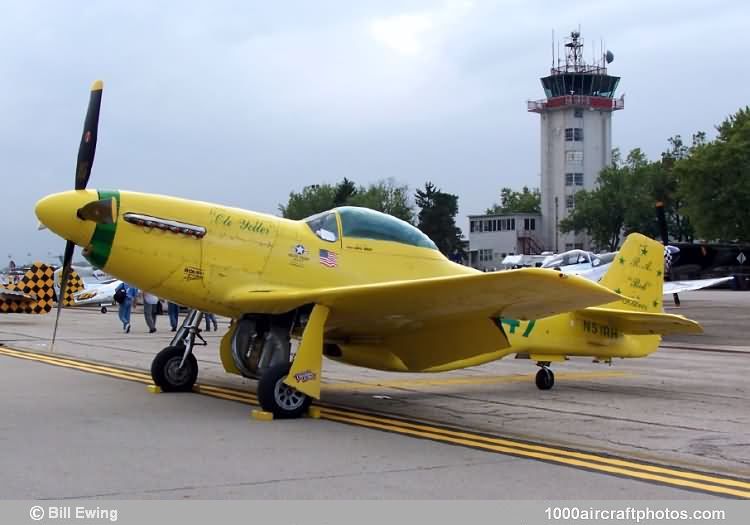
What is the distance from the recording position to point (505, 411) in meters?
9.84

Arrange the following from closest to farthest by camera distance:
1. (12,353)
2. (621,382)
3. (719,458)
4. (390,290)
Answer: (719,458) < (390,290) < (621,382) < (12,353)

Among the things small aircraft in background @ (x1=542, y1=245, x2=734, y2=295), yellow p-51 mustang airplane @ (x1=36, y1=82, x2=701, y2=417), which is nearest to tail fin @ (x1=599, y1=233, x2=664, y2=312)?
yellow p-51 mustang airplane @ (x1=36, y1=82, x2=701, y2=417)

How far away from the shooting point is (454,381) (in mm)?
12938

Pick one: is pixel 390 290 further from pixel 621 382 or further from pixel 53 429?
pixel 621 382

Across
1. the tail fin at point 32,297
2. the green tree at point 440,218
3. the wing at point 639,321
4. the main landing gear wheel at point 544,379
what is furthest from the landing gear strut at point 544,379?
the green tree at point 440,218

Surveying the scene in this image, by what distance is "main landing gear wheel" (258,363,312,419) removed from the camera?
880 cm

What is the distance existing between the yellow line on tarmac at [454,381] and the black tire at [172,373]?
184cm

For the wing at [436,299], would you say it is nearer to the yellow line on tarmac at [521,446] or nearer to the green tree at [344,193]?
the yellow line on tarmac at [521,446]

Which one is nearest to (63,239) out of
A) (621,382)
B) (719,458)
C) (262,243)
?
(262,243)

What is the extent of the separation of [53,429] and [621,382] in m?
8.24

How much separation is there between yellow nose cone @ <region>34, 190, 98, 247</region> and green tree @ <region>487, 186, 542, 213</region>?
118443 mm

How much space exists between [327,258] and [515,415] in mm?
2637

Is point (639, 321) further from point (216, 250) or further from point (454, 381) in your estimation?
point (216, 250)

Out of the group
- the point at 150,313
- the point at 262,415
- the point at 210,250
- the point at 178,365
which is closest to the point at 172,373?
the point at 178,365
